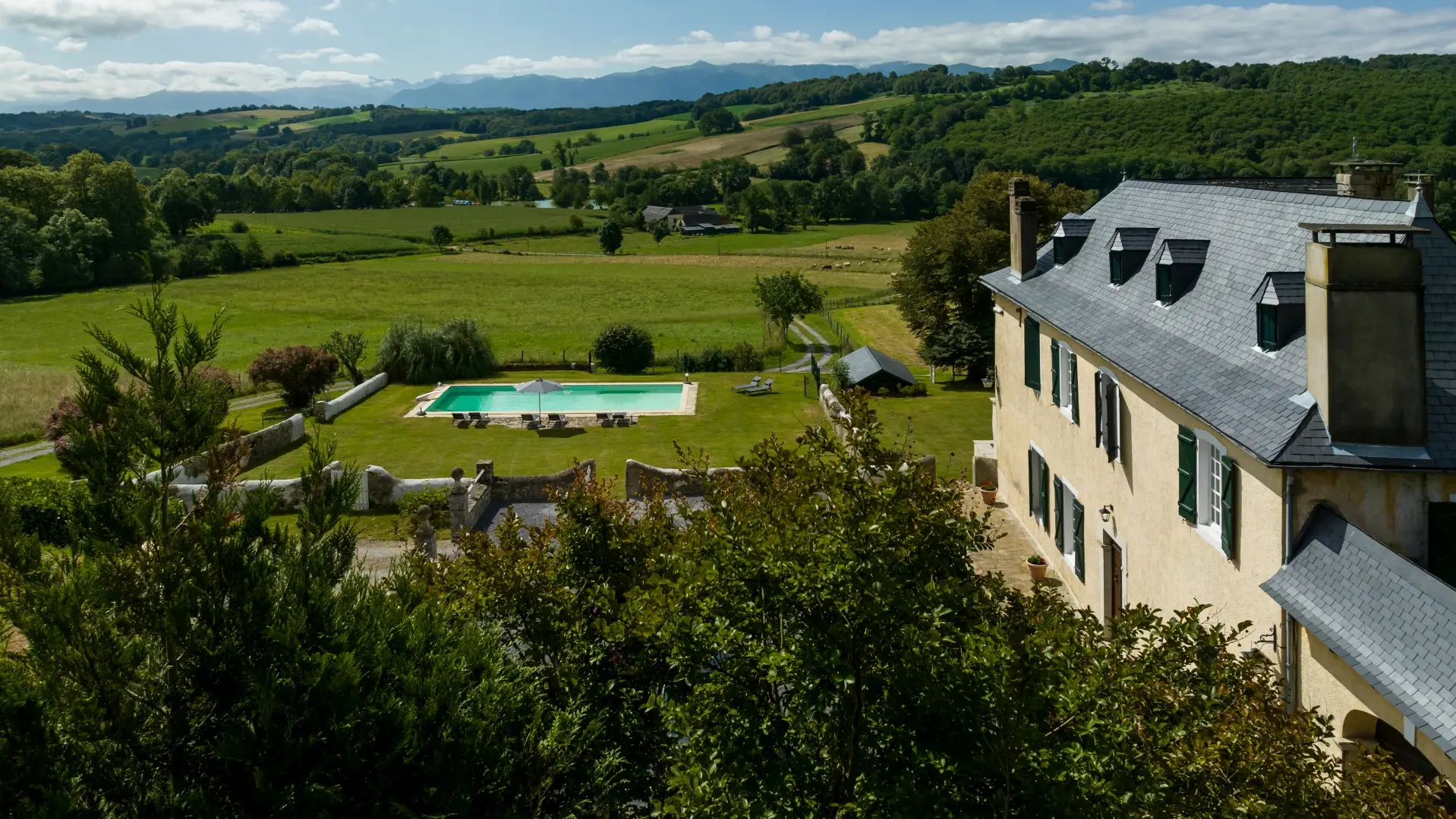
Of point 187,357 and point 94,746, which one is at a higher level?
point 187,357

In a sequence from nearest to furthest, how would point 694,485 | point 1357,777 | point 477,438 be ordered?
point 1357,777
point 694,485
point 477,438

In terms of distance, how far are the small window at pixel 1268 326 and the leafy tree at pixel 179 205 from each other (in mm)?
109864

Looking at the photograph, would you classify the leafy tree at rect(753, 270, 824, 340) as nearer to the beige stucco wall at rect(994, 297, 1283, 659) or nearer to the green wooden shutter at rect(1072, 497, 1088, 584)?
the beige stucco wall at rect(994, 297, 1283, 659)

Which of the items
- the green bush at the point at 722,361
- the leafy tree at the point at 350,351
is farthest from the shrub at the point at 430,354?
the green bush at the point at 722,361

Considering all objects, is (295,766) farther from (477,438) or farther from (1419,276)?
(477,438)

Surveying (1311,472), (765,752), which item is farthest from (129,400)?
(1311,472)

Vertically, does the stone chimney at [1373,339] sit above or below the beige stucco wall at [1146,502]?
above

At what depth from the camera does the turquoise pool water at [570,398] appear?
39.8 meters

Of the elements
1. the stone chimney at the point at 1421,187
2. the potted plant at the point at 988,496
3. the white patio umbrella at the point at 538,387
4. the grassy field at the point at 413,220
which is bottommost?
the potted plant at the point at 988,496

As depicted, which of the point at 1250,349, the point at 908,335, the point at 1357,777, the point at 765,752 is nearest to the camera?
the point at 1357,777

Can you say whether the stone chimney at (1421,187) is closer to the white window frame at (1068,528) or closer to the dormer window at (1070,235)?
the dormer window at (1070,235)

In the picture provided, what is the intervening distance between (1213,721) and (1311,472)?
16.9ft

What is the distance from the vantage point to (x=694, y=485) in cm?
2759

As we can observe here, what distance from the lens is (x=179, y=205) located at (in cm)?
10600
